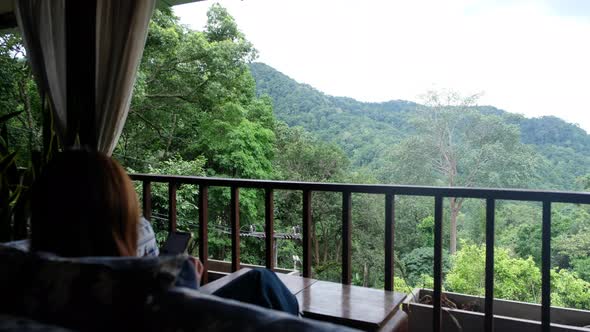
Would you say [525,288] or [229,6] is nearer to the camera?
[525,288]

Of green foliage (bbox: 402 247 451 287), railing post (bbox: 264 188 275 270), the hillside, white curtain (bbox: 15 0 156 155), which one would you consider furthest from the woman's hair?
green foliage (bbox: 402 247 451 287)

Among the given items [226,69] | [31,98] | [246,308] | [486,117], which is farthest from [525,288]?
[246,308]

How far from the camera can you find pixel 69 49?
3.23 metres

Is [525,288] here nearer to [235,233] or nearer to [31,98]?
[235,233]

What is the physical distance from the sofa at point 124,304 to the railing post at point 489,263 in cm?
169

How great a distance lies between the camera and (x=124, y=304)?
62 centimetres

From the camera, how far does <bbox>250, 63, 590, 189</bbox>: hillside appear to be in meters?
12.8

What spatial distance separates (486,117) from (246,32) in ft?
23.0

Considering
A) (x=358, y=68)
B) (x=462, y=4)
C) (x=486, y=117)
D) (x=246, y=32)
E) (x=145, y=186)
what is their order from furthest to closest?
(x=358, y=68) → (x=462, y=4) → (x=486, y=117) → (x=246, y=32) → (x=145, y=186)

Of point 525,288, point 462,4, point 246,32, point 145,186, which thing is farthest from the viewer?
point 462,4

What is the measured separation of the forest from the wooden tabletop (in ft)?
29.8

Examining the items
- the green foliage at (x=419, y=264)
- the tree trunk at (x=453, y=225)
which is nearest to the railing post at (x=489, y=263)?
the green foliage at (x=419, y=264)

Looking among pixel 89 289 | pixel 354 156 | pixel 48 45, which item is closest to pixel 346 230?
pixel 89 289

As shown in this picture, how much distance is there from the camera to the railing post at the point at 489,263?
2.09 m
